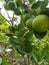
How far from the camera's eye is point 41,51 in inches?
36.0

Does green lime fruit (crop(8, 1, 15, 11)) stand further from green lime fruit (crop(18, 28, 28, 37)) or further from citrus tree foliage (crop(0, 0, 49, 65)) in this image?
green lime fruit (crop(18, 28, 28, 37))

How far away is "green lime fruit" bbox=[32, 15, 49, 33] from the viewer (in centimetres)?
80

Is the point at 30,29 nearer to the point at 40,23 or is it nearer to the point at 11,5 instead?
the point at 40,23

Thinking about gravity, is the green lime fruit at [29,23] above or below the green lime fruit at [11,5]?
below

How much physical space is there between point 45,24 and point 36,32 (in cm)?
7

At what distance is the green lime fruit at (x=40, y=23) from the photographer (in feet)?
2.63

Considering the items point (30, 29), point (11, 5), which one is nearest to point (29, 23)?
point (30, 29)

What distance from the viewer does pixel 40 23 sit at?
82 cm

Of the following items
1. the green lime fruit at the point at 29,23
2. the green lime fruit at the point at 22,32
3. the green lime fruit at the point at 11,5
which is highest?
the green lime fruit at the point at 11,5

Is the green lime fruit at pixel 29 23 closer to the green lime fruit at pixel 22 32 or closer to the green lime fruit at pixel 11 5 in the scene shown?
the green lime fruit at pixel 22 32

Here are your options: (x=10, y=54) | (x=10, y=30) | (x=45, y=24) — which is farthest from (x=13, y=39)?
(x=10, y=54)

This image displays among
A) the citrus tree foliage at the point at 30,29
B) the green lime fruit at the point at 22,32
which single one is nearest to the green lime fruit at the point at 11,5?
the citrus tree foliage at the point at 30,29

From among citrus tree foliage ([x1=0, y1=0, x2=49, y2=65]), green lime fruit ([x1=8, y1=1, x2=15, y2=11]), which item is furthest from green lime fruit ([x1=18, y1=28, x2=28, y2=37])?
green lime fruit ([x1=8, y1=1, x2=15, y2=11])

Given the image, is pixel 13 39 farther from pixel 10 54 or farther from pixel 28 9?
pixel 10 54
